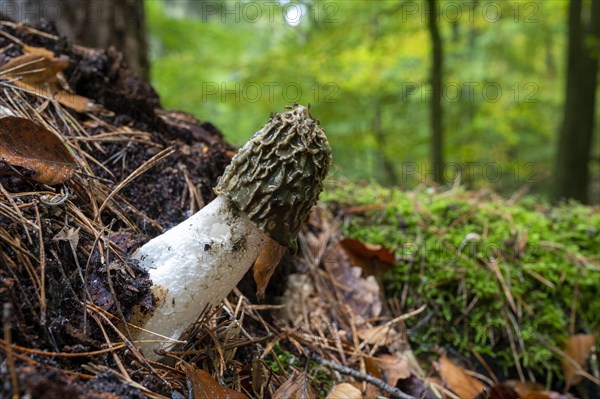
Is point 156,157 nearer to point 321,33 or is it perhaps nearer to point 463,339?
point 463,339

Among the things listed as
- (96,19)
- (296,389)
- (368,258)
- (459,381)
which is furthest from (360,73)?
(296,389)

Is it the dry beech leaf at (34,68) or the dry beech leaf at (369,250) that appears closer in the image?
the dry beech leaf at (34,68)

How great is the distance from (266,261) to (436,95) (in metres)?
4.64

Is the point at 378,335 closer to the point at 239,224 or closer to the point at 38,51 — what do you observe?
the point at 239,224

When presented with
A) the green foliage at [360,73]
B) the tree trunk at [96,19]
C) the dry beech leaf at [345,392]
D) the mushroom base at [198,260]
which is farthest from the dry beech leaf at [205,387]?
the green foliage at [360,73]

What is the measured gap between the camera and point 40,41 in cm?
282

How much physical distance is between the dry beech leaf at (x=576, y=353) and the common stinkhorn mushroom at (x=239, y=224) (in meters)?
2.01

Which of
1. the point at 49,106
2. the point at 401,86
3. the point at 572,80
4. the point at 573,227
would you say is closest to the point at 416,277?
the point at 573,227

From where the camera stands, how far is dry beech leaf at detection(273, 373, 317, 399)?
1.94 meters

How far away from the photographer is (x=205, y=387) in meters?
1.71

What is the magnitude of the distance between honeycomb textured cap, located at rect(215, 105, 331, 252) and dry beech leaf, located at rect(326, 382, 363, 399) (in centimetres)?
75

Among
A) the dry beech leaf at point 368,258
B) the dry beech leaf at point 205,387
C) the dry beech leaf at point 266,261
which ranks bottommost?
the dry beech leaf at point 368,258

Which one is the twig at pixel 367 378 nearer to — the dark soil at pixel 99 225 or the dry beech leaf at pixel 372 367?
the dry beech leaf at pixel 372 367

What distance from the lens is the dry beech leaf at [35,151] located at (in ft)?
6.20
